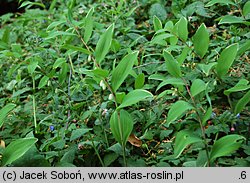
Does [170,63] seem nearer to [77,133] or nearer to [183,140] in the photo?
[183,140]

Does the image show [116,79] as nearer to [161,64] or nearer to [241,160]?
[241,160]

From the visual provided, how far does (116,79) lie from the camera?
40.1 inches

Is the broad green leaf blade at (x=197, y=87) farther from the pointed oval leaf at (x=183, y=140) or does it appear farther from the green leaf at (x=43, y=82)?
the green leaf at (x=43, y=82)

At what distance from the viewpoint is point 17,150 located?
97cm

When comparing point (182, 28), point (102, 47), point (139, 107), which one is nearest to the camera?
point (102, 47)

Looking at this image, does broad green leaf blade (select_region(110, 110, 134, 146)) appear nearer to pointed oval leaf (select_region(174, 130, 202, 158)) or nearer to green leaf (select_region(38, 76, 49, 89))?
pointed oval leaf (select_region(174, 130, 202, 158))

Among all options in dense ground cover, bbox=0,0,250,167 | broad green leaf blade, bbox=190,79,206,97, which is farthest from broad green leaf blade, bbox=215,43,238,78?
broad green leaf blade, bbox=190,79,206,97

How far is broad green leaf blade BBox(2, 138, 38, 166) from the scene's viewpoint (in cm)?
96

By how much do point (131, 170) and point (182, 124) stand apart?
30 centimetres

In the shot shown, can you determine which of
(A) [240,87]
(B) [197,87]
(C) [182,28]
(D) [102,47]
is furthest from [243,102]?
(D) [102,47]

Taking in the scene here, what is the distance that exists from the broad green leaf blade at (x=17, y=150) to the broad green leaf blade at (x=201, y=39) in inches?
20.3

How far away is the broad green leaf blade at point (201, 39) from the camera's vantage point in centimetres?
112

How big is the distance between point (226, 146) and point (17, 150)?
49cm

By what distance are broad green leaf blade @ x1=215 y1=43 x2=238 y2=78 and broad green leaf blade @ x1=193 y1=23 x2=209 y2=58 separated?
0.06m
